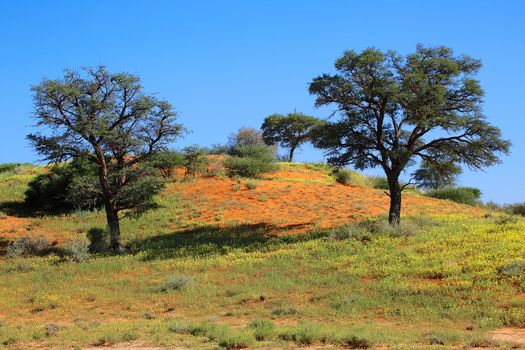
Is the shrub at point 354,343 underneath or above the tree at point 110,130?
underneath

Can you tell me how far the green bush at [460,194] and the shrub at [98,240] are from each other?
27.2 m

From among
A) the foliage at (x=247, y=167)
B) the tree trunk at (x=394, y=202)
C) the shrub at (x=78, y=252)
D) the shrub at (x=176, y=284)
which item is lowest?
the shrub at (x=176, y=284)

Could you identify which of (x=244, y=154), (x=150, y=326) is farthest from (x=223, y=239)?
(x=244, y=154)

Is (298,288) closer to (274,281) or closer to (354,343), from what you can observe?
(274,281)

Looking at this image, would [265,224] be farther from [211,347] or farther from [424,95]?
[211,347]

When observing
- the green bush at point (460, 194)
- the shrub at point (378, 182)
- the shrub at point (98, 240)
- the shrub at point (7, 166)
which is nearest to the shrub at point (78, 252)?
the shrub at point (98, 240)

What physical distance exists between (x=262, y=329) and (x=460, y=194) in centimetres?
3687

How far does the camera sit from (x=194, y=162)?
137ft

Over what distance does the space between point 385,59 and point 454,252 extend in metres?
9.93

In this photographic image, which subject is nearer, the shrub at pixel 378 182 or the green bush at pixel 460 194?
the green bush at pixel 460 194

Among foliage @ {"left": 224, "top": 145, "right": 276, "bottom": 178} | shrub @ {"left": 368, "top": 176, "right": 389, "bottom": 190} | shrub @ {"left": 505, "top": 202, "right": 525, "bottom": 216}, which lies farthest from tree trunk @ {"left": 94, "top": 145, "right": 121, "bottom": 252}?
shrub @ {"left": 505, "top": 202, "right": 525, "bottom": 216}

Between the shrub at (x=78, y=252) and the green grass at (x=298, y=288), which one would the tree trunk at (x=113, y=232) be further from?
the green grass at (x=298, y=288)

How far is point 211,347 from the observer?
1180 centimetres

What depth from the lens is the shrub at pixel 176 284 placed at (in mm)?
19172
